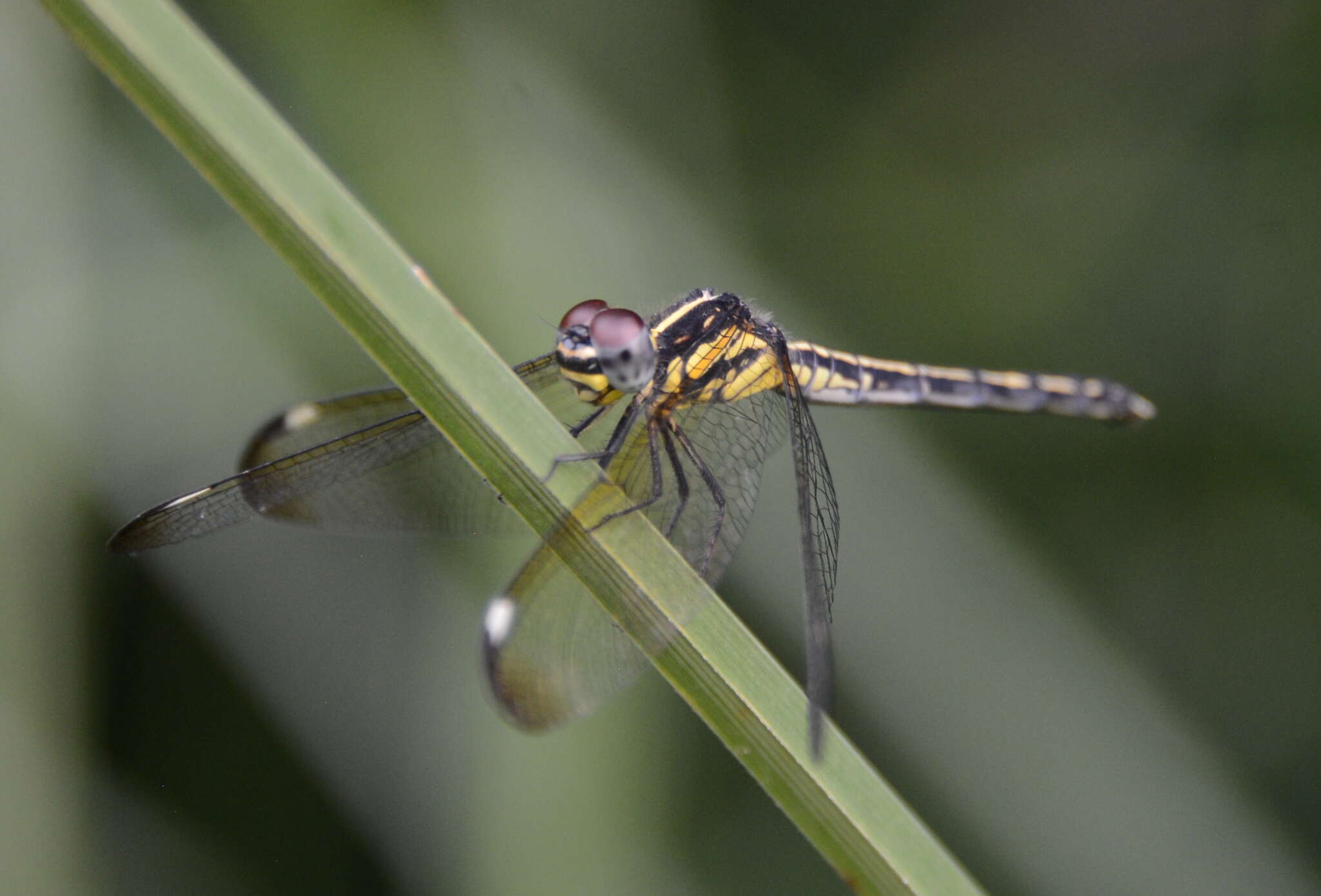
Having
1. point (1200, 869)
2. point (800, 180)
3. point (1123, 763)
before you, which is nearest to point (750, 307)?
point (800, 180)

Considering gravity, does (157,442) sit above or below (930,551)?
above

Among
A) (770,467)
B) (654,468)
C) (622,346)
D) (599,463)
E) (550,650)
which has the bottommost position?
(770,467)

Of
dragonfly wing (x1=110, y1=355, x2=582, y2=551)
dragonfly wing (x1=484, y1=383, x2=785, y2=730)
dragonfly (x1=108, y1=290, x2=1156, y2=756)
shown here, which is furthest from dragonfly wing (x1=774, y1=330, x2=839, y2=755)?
dragonfly wing (x1=110, y1=355, x2=582, y2=551)

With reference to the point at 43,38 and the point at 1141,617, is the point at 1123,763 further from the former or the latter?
the point at 43,38

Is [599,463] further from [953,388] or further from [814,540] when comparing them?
[953,388]

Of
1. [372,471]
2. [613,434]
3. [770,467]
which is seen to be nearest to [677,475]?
[613,434]

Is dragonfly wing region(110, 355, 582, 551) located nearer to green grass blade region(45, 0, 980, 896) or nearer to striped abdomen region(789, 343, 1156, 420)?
striped abdomen region(789, 343, 1156, 420)
